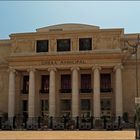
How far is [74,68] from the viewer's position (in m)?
52.8

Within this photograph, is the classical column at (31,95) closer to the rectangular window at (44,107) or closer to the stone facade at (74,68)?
the stone facade at (74,68)

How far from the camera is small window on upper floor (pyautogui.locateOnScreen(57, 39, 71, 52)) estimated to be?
54112mm

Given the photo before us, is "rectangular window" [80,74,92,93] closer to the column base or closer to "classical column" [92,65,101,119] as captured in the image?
"classical column" [92,65,101,119]

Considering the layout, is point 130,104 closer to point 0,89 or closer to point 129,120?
point 129,120

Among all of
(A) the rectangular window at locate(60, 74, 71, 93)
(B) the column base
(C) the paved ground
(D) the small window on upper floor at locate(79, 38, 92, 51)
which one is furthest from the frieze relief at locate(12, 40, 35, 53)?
(C) the paved ground

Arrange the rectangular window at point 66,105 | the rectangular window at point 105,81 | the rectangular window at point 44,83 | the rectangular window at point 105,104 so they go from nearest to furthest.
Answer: the rectangular window at point 105,104 < the rectangular window at point 105,81 < the rectangular window at point 66,105 < the rectangular window at point 44,83

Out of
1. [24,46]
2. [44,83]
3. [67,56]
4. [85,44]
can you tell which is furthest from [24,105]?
[85,44]

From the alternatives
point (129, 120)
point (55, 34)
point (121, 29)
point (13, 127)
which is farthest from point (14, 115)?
point (121, 29)

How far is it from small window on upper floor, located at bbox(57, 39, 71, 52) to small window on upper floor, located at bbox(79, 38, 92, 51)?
180 centimetres

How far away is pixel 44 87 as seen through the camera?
56906mm

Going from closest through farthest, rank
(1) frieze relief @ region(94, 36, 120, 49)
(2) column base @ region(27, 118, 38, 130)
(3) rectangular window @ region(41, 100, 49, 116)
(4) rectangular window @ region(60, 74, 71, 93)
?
(2) column base @ region(27, 118, 38, 130) < (1) frieze relief @ region(94, 36, 120, 49) < (4) rectangular window @ region(60, 74, 71, 93) < (3) rectangular window @ region(41, 100, 49, 116)

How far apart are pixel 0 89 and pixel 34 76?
7183mm

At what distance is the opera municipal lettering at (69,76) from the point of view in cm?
5206

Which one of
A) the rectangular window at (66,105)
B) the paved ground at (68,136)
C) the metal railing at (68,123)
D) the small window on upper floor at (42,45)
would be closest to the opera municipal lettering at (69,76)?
the small window on upper floor at (42,45)
